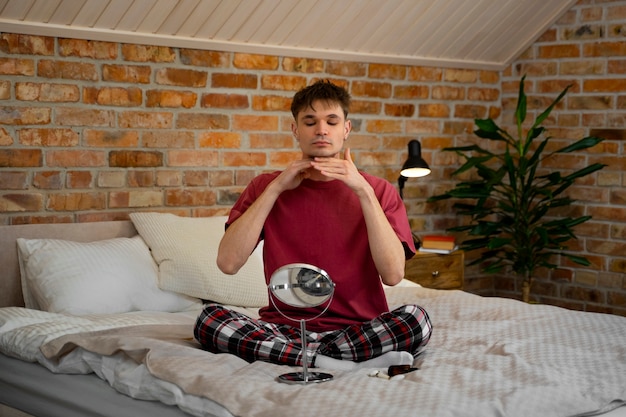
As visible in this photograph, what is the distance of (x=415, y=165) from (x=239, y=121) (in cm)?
82

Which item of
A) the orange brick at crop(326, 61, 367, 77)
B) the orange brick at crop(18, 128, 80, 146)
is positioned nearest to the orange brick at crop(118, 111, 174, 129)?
the orange brick at crop(18, 128, 80, 146)

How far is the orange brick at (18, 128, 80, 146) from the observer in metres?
3.39

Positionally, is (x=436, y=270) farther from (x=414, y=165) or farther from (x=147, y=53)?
(x=147, y=53)

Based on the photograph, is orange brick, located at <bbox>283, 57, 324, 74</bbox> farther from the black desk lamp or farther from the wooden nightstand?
the wooden nightstand

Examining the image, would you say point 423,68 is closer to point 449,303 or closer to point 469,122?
point 469,122

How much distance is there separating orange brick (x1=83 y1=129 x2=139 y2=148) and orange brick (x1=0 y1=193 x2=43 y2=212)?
0.96ft

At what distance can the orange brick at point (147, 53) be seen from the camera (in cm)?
360

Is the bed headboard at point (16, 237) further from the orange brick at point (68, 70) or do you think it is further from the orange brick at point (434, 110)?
the orange brick at point (434, 110)

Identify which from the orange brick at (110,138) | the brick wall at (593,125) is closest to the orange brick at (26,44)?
the orange brick at (110,138)

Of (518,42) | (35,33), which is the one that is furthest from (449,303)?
(518,42)

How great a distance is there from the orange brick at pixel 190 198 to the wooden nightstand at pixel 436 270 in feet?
3.08

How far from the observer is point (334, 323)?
2.54 meters

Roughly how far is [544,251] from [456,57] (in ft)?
3.75

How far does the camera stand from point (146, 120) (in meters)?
3.69
